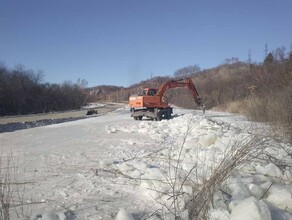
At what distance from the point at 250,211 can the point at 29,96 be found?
8569 cm

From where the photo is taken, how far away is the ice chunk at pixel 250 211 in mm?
4547

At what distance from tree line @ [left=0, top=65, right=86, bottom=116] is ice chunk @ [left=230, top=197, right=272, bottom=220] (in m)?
72.1

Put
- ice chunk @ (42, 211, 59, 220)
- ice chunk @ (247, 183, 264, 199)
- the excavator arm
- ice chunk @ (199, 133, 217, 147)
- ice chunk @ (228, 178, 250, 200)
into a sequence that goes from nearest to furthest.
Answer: ice chunk @ (42, 211, 59, 220), ice chunk @ (228, 178, 250, 200), ice chunk @ (247, 183, 264, 199), ice chunk @ (199, 133, 217, 147), the excavator arm

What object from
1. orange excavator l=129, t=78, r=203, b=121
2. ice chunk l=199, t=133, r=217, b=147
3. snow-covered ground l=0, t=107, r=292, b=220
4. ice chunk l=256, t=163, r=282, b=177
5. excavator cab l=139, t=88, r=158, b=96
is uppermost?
excavator cab l=139, t=88, r=158, b=96

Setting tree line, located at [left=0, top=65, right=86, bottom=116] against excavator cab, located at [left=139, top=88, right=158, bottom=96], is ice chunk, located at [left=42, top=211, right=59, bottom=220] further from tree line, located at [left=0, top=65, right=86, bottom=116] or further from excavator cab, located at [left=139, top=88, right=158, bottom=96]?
tree line, located at [left=0, top=65, right=86, bottom=116]

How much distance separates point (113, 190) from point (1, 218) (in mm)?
2576

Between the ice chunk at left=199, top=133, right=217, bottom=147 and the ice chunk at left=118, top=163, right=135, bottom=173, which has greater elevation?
the ice chunk at left=199, top=133, right=217, bottom=147

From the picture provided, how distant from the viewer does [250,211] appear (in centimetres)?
458

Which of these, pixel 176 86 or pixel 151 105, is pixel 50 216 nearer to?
pixel 151 105

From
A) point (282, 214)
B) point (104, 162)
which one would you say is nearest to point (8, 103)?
point (104, 162)

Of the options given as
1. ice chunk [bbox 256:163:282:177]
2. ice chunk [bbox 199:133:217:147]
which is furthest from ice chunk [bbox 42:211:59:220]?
ice chunk [bbox 199:133:217:147]

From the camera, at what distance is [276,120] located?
36.1 feet

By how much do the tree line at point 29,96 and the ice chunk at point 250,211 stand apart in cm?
7209

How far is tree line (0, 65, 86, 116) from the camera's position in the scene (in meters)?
77.4
